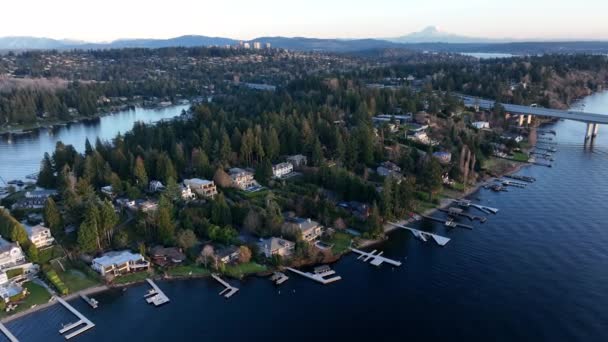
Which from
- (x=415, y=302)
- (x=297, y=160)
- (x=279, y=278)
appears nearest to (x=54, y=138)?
(x=297, y=160)

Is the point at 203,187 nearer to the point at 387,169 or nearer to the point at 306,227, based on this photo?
the point at 306,227

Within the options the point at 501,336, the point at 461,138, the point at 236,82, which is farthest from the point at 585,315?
the point at 236,82

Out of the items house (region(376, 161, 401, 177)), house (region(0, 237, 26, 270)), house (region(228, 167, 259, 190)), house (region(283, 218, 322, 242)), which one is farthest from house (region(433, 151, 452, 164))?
house (region(0, 237, 26, 270))

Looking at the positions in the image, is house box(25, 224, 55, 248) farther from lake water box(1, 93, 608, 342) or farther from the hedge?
lake water box(1, 93, 608, 342)

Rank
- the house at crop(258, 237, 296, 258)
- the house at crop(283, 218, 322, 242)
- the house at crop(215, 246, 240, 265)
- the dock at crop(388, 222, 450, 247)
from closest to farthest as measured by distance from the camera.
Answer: the house at crop(215, 246, 240, 265) < the house at crop(258, 237, 296, 258) < the house at crop(283, 218, 322, 242) < the dock at crop(388, 222, 450, 247)

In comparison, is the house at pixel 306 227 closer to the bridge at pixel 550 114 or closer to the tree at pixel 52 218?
the tree at pixel 52 218

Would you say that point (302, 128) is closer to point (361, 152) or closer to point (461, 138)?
point (361, 152)

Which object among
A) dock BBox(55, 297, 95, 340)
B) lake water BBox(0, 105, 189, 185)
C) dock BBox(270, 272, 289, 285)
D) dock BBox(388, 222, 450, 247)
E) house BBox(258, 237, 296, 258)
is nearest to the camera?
dock BBox(55, 297, 95, 340)
